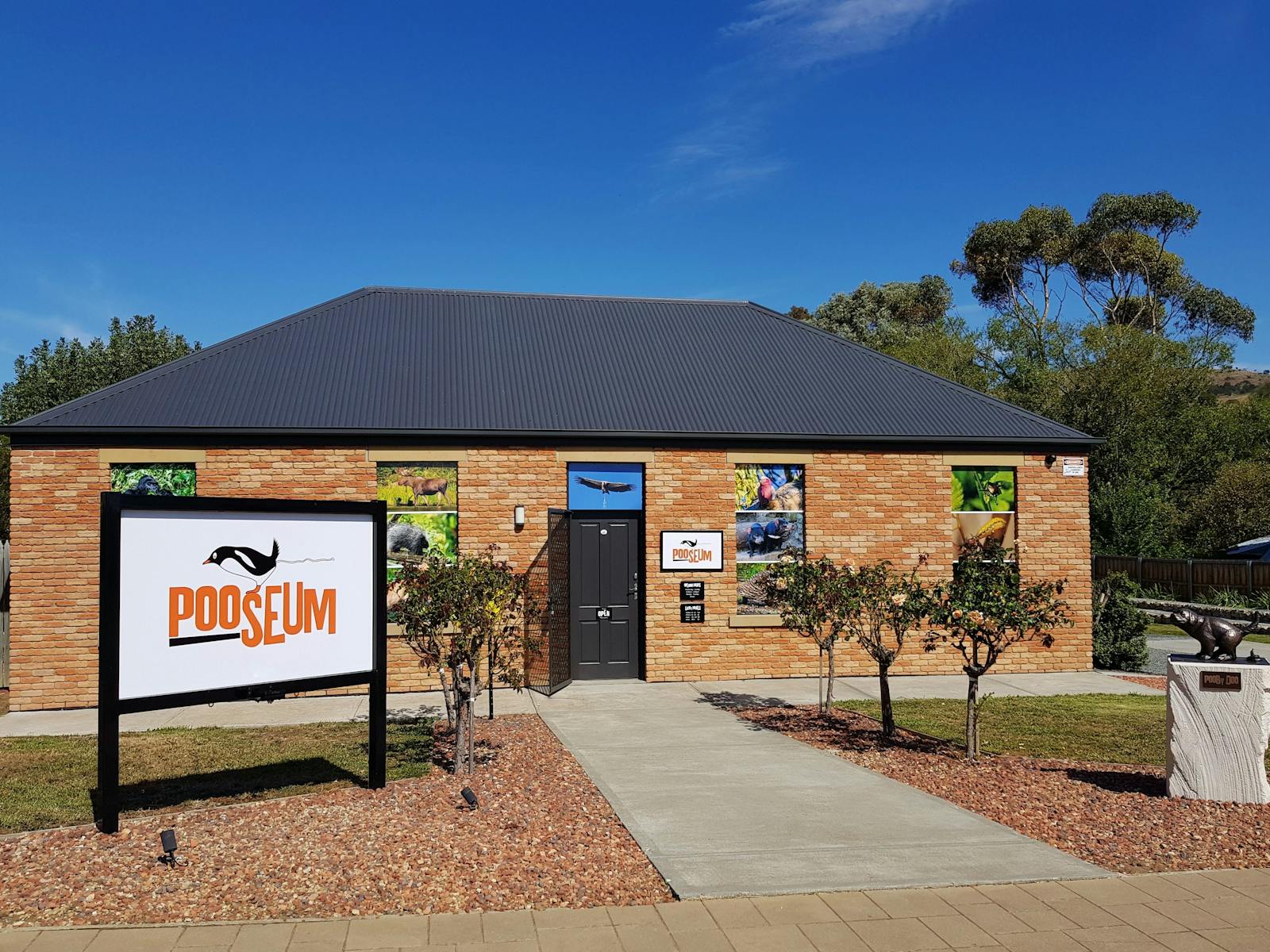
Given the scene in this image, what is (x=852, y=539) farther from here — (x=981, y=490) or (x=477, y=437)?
(x=477, y=437)

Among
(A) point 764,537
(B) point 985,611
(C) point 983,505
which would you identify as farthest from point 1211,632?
(A) point 764,537

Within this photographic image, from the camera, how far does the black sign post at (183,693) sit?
287 inches

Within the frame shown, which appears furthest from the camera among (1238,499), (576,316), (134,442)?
(1238,499)

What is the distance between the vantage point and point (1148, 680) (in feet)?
54.2

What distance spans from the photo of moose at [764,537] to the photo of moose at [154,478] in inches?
334

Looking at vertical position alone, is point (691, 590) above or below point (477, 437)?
below

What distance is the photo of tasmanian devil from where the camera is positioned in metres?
10.5

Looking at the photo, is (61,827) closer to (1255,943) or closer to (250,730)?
(250,730)

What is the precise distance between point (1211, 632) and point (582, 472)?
9.04m

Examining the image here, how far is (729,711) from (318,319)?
1046 cm

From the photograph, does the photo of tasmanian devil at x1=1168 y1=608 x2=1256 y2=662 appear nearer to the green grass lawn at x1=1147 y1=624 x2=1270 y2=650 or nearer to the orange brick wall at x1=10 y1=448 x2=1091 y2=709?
the orange brick wall at x1=10 y1=448 x2=1091 y2=709

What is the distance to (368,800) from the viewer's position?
8.35 m

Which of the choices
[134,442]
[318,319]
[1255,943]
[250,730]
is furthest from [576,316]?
[1255,943]

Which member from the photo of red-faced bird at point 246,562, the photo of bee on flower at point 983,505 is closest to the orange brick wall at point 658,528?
the photo of bee on flower at point 983,505
